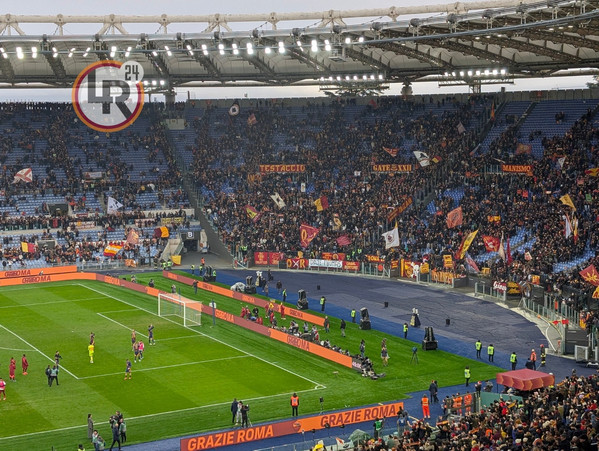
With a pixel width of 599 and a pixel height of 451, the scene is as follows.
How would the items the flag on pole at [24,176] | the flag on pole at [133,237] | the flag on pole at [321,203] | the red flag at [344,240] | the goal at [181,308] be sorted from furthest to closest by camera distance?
the flag on pole at [24,176], the flag on pole at [321,203], the flag on pole at [133,237], the red flag at [344,240], the goal at [181,308]

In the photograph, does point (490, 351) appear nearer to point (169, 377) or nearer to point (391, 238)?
point (169, 377)

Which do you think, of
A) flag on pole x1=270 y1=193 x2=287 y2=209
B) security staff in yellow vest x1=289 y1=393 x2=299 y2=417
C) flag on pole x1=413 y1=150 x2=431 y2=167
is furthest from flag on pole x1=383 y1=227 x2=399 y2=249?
security staff in yellow vest x1=289 y1=393 x2=299 y2=417

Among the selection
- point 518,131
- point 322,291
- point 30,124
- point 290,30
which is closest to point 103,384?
point 322,291

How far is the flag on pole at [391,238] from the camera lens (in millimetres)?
74125

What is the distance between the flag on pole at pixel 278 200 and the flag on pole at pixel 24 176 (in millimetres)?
23998

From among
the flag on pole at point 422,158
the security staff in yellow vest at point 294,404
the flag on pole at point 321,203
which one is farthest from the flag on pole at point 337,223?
the security staff in yellow vest at point 294,404

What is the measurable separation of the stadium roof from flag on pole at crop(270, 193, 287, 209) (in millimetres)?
11881

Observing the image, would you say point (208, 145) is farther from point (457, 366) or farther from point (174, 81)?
point (457, 366)

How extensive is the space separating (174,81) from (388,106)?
23.1 metres

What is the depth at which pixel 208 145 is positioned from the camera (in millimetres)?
97625

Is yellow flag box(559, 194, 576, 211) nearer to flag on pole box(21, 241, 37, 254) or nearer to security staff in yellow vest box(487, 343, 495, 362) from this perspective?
security staff in yellow vest box(487, 343, 495, 362)

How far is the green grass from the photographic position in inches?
1550

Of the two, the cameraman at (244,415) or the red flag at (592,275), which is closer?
the cameraman at (244,415)

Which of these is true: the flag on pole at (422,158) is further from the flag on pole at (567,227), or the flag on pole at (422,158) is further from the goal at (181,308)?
the goal at (181,308)
